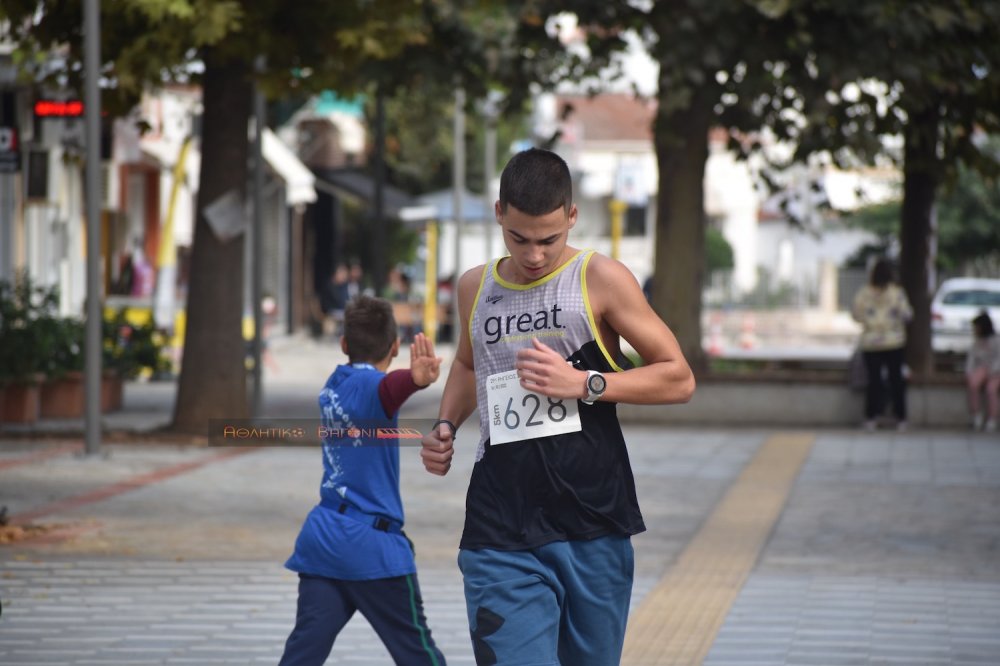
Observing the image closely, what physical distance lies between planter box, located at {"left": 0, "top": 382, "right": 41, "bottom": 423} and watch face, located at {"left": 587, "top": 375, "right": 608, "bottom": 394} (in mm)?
12832

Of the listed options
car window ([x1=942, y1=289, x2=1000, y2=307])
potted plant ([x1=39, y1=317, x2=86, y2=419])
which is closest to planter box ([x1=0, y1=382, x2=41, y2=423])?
potted plant ([x1=39, y1=317, x2=86, y2=419])

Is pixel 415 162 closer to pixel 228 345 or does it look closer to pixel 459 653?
pixel 228 345

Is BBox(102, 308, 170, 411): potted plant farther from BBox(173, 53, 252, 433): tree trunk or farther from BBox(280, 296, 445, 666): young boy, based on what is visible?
BBox(280, 296, 445, 666): young boy

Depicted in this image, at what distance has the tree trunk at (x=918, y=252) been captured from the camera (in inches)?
794

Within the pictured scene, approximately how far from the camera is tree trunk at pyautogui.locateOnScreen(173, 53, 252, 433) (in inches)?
616

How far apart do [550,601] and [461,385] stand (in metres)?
0.64

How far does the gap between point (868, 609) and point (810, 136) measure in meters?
10.5

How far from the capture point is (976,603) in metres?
8.21

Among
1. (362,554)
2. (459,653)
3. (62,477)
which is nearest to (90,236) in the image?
(62,477)

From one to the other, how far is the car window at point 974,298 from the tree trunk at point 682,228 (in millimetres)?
20261

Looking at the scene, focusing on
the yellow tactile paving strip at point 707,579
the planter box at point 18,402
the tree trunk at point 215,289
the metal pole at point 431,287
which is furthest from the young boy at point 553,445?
the metal pole at point 431,287

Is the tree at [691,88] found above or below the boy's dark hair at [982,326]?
above

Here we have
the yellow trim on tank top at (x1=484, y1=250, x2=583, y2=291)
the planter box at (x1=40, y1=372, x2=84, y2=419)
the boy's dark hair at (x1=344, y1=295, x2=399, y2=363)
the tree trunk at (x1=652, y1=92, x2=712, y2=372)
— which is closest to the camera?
the yellow trim on tank top at (x1=484, y1=250, x2=583, y2=291)

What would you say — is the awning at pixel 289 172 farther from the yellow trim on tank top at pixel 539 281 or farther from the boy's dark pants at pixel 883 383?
the yellow trim on tank top at pixel 539 281
